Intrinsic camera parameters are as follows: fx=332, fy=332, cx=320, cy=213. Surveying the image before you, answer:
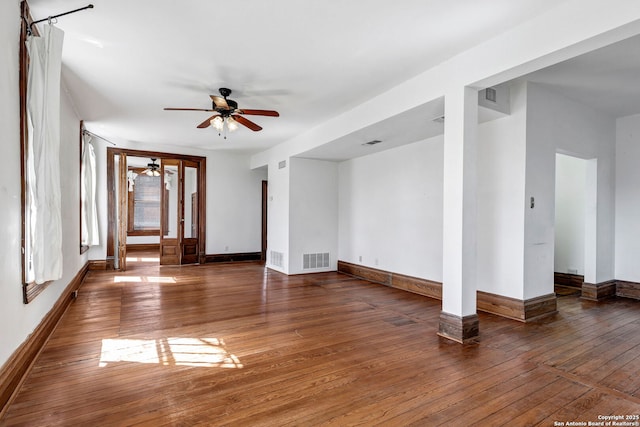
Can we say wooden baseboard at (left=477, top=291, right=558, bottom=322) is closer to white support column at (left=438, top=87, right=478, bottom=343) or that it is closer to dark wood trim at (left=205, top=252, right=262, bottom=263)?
white support column at (left=438, top=87, right=478, bottom=343)

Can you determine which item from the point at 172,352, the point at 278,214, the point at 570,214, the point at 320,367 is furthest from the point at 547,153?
the point at 278,214

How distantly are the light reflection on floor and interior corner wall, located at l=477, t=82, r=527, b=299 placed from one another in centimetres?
331

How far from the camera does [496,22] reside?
2.74 metres

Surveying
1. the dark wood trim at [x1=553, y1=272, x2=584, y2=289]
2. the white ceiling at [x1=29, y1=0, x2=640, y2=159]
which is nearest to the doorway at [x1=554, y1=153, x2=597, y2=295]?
the dark wood trim at [x1=553, y1=272, x2=584, y2=289]

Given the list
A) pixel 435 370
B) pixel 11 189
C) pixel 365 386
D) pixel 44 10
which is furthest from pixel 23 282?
pixel 435 370

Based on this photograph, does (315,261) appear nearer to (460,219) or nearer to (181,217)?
(181,217)

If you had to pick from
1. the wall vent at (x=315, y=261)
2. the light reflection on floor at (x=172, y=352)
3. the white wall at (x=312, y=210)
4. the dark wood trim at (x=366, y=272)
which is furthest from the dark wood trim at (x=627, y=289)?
the light reflection on floor at (x=172, y=352)

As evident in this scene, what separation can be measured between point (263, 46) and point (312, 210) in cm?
431

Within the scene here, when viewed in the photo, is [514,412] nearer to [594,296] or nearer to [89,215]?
[594,296]

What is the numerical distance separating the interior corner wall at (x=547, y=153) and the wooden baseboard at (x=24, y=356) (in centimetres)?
483

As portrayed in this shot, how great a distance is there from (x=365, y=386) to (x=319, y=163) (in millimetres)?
5443

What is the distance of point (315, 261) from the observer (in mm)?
7227

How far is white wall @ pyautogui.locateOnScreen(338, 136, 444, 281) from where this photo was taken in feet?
17.4

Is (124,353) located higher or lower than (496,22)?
lower
